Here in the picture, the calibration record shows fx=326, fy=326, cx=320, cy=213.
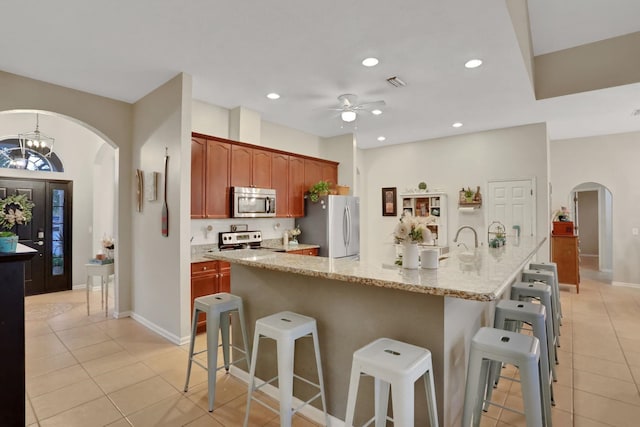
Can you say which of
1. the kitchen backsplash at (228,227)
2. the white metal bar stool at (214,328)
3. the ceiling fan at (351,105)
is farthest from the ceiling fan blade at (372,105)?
the white metal bar stool at (214,328)

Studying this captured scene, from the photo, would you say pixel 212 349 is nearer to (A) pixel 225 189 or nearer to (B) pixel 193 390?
(B) pixel 193 390

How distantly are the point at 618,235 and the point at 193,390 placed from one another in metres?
7.67

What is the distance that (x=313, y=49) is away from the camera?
3.05m

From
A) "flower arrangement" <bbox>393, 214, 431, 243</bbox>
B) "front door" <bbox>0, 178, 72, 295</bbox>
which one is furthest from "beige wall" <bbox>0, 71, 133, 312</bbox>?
"flower arrangement" <bbox>393, 214, 431, 243</bbox>

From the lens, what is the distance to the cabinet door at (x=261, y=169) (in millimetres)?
4805

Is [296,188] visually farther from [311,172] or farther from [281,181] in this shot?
[311,172]

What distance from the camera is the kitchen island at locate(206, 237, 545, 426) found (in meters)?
1.70

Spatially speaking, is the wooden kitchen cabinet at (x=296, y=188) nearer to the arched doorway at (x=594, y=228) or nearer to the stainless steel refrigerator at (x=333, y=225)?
the stainless steel refrigerator at (x=333, y=225)

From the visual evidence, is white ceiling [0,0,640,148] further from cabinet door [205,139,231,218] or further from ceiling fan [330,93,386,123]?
cabinet door [205,139,231,218]

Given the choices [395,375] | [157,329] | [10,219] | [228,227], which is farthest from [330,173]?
[395,375]

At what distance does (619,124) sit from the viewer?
5.62m

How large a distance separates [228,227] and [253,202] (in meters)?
Answer: 0.55

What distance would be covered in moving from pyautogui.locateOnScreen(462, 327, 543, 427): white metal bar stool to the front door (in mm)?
6800

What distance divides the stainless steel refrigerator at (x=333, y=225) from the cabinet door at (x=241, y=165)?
1.33 meters
